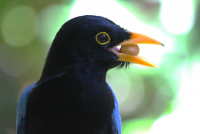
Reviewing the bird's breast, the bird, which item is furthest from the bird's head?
the bird's breast

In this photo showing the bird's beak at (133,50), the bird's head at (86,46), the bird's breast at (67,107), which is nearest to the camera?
the bird's breast at (67,107)

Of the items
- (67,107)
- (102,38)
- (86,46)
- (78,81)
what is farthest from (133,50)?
(67,107)

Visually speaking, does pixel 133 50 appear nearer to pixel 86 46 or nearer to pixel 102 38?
pixel 102 38

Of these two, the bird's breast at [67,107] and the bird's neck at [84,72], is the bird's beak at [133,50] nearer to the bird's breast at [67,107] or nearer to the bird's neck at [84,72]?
the bird's neck at [84,72]

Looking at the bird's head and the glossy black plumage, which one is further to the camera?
the bird's head

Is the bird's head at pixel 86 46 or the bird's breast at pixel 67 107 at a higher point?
the bird's head at pixel 86 46

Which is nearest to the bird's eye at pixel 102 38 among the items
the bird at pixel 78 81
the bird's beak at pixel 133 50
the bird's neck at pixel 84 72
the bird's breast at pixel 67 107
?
the bird at pixel 78 81

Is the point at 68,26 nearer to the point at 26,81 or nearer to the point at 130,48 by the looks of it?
the point at 130,48

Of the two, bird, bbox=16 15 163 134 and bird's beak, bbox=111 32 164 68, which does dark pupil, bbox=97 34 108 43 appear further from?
bird's beak, bbox=111 32 164 68
